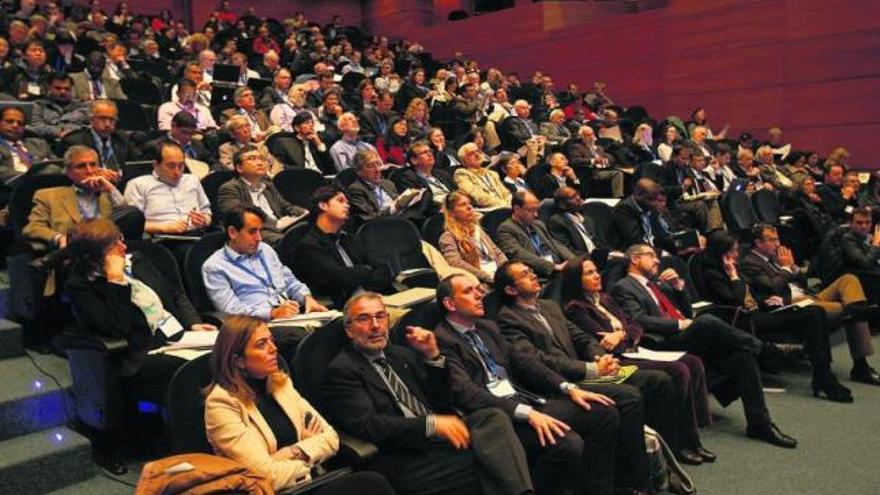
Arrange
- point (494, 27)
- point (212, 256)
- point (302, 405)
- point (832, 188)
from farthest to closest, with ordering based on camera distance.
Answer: point (494, 27) → point (832, 188) → point (212, 256) → point (302, 405)

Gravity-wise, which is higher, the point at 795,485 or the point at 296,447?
the point at 296,447

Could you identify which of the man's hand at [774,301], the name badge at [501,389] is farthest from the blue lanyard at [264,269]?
the man's hand at [774,301]

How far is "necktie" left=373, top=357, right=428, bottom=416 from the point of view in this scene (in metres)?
2.35

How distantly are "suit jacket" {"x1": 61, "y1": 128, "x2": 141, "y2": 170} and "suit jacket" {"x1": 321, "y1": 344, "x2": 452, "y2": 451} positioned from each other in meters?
2.26

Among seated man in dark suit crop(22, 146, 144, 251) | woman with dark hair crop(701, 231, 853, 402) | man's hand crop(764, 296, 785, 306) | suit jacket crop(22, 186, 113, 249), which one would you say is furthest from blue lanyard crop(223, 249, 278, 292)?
man's hand crop(764, 296, 785, 306)

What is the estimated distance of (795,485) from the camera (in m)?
2.75

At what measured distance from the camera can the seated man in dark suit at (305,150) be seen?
16.4 ft

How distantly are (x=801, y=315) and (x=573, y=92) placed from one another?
260 inches

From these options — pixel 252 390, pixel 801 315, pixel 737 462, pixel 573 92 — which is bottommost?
pixel 737 462

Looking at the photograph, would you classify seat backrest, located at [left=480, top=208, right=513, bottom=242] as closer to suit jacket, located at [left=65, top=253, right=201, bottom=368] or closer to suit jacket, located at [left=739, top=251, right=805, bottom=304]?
suit jacket, located at [left=739, top=251, right=805, bottom=304]

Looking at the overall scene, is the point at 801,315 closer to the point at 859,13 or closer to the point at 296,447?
the point at 296,447

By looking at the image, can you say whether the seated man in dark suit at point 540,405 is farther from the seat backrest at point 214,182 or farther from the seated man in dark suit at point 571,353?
the seat backrest at point 214,182

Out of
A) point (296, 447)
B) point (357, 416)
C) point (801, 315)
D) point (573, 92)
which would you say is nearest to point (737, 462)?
point (801, 315)

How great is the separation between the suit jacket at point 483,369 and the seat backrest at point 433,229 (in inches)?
52.6
